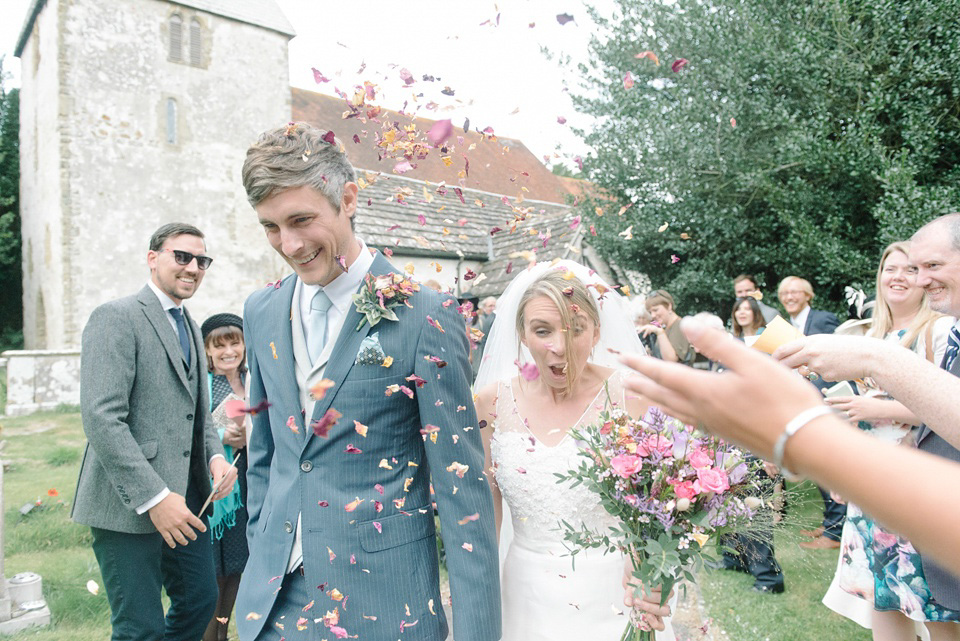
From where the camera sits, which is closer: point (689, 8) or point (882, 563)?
point (882, 563)

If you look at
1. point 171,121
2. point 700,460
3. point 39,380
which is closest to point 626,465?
point 700,460

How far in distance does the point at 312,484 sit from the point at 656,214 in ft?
37.5

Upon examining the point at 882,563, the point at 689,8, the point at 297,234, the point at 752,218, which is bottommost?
the point at 882,563

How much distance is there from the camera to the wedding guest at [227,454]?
4520 mm

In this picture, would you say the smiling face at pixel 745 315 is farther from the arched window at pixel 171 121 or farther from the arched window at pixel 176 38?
the arched window at pixel 176 38

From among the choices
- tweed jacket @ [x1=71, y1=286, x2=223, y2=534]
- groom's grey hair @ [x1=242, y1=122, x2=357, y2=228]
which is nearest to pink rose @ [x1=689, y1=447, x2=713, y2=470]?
groom's grey hair @ [x1=242, y1=122, x2=357, y2=228]

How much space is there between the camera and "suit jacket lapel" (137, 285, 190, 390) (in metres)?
3.55

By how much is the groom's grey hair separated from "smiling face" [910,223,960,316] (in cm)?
260

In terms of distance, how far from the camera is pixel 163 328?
358cm

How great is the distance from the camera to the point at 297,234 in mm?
2191

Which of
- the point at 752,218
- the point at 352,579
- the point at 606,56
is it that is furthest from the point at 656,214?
the point at 352,579

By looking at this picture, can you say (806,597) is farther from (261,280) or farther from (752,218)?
(261,280)

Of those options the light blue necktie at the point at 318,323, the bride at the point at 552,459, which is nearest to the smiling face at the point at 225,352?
the bride at the point at 552,459

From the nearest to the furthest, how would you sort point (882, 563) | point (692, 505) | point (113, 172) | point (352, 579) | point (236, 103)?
1. point (352, 579)
2. point (692, 505)
3. point (882, 563)
4. point (113, 172)
5. point (236, 103)
